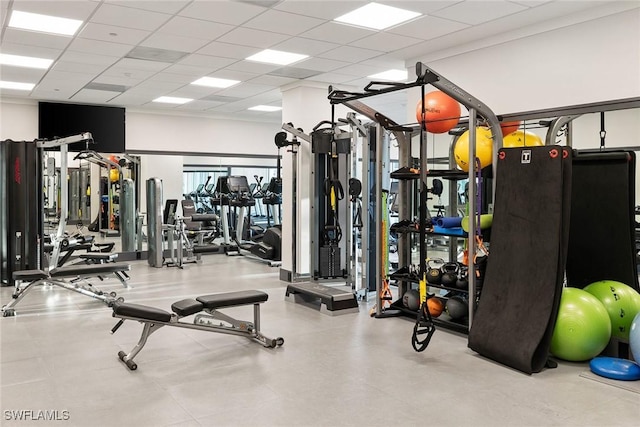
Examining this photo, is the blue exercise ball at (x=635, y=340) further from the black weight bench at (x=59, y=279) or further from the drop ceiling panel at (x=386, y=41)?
the black weight bench at (x=59, y=279)

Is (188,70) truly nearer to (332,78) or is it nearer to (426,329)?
(332,78)

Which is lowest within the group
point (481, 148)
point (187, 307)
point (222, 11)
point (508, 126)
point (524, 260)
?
point (187, 307)

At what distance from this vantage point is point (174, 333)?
483cm

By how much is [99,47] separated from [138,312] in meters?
3.54

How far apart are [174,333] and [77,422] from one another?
1848 millimetres

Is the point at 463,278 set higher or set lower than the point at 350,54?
lower

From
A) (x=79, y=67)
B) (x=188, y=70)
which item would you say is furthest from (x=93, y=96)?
(x=188, y=70)

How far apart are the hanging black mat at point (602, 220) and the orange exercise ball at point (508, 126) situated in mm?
608

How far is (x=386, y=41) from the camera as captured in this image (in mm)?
5777

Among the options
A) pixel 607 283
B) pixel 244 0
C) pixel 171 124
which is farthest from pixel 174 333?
pixel 171 124

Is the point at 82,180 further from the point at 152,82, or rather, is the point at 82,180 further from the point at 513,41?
the point at 513,41

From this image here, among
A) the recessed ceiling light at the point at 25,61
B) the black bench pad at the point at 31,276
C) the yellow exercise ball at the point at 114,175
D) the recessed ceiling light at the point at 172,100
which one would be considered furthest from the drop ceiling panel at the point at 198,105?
the black bench pad at the point at 31,276

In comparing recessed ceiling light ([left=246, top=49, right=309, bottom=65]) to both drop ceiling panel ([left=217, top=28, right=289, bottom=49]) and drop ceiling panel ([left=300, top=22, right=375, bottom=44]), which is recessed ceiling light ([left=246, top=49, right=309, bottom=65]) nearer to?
drop ceiling panel ([left=217, top=28, right=289, bottom=49])

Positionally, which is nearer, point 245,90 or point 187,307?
point 187,307
